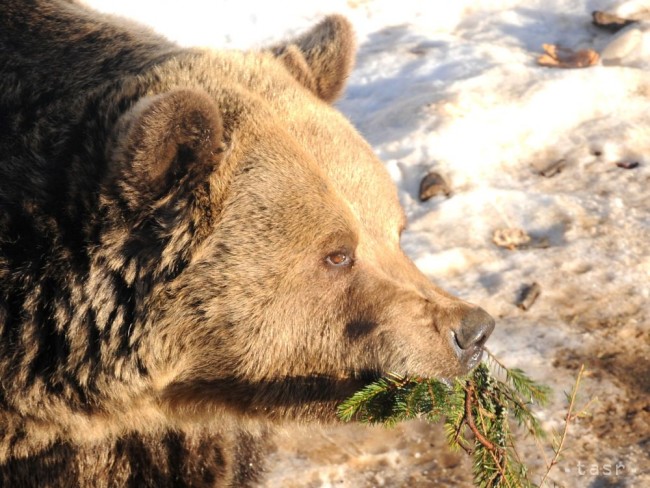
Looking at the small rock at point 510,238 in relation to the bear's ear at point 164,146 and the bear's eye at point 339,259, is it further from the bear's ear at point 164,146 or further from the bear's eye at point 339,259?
the bear's ear at point 164,146

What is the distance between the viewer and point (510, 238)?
20.4 feet

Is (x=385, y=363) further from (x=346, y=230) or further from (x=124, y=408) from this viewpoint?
(x=124, y=408)

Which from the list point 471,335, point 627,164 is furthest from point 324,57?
point 627,164

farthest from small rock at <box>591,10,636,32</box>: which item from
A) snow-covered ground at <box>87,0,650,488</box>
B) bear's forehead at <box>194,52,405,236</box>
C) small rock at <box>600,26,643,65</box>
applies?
bear's forehead at <box>194,52,405,236</box>

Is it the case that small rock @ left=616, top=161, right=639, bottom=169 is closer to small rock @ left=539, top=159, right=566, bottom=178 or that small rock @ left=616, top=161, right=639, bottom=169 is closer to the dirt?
small rock @ left=539, top=159, right=566, bottom=178

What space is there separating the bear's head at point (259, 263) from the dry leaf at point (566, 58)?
4.64m

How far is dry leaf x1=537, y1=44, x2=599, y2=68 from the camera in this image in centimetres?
807

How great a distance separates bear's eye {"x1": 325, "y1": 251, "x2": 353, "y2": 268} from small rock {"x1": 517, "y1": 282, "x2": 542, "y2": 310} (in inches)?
82.5

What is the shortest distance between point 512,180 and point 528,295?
1.46 meters

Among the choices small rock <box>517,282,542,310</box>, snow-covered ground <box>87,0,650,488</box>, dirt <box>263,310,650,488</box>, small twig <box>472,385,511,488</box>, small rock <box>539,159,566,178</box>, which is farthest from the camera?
small rock <box>539,159,566,178</box>

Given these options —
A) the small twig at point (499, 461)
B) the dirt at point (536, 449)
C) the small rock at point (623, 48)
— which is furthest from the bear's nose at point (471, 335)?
the small rock at point (623, 48)

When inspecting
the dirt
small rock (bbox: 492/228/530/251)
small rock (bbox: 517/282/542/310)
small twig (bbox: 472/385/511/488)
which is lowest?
small rock (bbox: 492/228/530/251)

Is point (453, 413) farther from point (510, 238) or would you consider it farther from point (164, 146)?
point (510, 238)

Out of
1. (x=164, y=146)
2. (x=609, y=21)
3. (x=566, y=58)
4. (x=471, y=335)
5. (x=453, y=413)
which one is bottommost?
(x=566, y=58)
